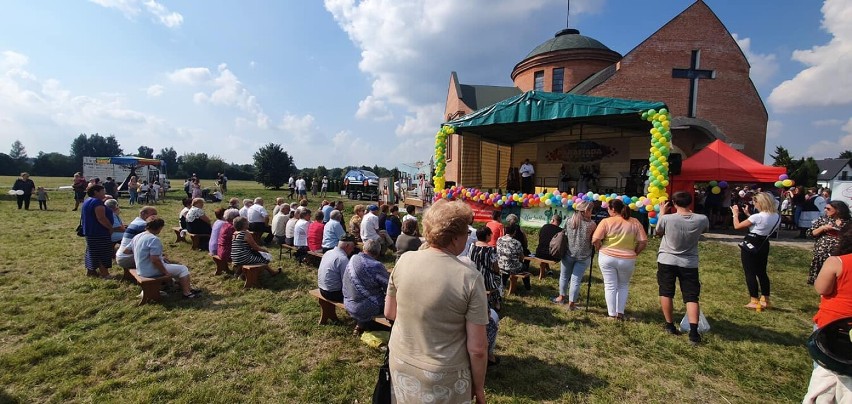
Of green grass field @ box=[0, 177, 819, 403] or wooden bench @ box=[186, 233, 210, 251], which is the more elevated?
wooden bench @ box=[186, 233, 210, 251]

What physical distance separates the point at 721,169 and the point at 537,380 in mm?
11528

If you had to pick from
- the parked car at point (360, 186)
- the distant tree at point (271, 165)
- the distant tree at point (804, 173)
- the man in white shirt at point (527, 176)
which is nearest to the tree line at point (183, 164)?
the distant tree at point (271, 165)

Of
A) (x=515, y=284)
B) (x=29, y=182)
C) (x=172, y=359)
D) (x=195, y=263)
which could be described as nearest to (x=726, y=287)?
(x=515, y=284)

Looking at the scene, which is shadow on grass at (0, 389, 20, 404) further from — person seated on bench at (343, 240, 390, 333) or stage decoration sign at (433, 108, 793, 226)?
stage decoration sign at (433, 108, 793, 226)

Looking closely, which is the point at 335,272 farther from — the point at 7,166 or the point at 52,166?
the point at 52,166

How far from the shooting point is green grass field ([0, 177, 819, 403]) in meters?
3.24

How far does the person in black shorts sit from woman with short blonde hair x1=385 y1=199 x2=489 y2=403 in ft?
10.9

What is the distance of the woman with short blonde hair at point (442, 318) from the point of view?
5.57 feet

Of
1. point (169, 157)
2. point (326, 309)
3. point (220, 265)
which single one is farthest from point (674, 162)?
point (169, 157)

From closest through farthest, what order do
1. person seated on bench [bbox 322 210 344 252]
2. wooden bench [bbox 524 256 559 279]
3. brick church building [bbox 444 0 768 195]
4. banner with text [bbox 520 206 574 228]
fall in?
1. wooden bench [bbox 524 256 559 279]
2. person seated on bench [bbox 322 210 344 252]
3. banner with text [bbox 520 206 574 228]
4. brick church building [bbox 444 0 768 195]

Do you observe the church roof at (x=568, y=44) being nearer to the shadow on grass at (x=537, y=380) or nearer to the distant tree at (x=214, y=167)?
the shadow on grass at (x=537, y=380)

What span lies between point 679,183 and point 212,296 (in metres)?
13.4

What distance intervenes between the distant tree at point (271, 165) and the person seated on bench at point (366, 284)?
3475 cm

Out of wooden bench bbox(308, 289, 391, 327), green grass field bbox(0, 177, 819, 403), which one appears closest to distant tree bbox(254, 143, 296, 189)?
green grass field bbox(0, 177, 819, 403)
